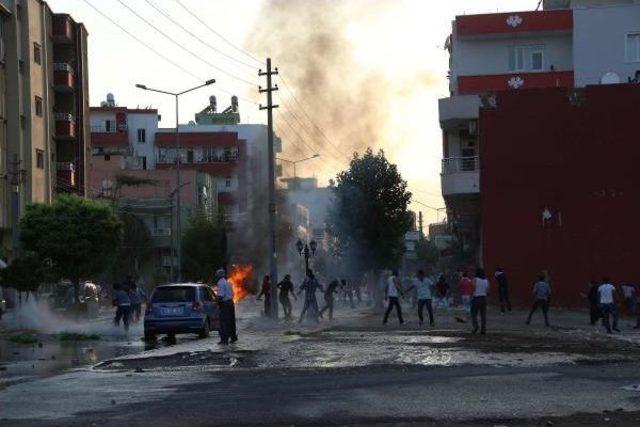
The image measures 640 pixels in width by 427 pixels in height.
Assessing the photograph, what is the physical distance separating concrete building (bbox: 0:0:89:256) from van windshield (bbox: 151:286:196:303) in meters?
17.4

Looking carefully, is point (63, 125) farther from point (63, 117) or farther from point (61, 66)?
point (61, 66)

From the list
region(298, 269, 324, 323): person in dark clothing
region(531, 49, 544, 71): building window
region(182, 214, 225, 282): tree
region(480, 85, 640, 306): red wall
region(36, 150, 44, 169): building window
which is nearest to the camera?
region(298, 269, 324, 323): person in dark clothing

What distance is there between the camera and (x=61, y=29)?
64.1 metres

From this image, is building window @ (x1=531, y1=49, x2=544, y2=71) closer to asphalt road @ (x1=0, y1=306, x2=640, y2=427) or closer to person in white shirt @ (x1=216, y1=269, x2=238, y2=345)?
asphalt road @ (x1=0, y1=306, x2=640, y2=427)

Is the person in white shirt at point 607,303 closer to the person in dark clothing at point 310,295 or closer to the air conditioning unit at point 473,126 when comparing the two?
the person in dark clothing at point 310,295

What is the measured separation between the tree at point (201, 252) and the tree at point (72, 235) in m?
21.7

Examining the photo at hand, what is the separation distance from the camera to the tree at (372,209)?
51031 mm

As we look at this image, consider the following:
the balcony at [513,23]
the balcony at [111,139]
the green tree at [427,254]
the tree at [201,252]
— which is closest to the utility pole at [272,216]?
the balcony at [513,23]

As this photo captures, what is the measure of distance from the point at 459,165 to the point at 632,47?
12.4 metres

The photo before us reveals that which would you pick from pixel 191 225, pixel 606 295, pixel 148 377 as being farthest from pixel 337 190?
pixel 148 377

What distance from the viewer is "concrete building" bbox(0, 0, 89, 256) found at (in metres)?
54.2

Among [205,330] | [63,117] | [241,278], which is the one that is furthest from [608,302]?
[63,117]

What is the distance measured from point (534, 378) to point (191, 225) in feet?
213

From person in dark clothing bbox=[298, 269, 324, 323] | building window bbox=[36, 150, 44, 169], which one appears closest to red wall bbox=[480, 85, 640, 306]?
person in dark clothing bbox=[298, 269, 324, 323]
